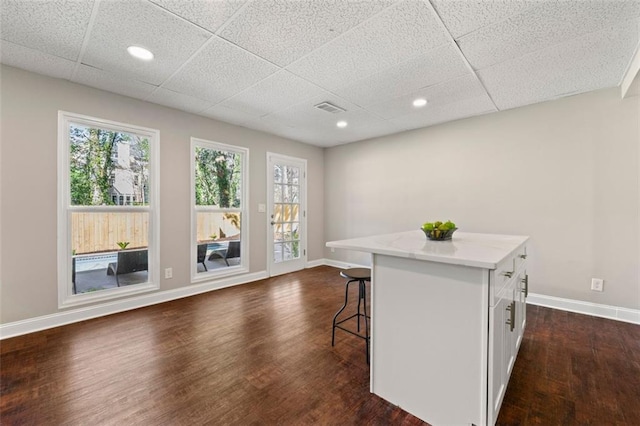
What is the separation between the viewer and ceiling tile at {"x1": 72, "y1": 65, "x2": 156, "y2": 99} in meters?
2.62

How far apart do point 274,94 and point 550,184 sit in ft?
11.3

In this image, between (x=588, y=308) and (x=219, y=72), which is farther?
(x=588, y=308)

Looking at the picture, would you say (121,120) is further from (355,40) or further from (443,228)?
(443,228)

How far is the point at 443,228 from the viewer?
2025 mm

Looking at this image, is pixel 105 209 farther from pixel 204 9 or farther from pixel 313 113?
pixel 313 113

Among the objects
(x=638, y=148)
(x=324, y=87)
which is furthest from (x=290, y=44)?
(x=638, y=148)

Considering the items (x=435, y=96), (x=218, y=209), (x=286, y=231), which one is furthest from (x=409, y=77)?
(x=286, y=231)

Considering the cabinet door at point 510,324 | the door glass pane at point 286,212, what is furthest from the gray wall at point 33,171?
the cabinet door at point 510,324

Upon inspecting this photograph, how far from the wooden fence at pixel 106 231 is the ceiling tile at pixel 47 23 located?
5.28 feet

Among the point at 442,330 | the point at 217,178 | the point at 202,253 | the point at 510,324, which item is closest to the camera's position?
the point at 442,330

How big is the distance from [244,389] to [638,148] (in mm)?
4288

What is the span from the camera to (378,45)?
2.14 m

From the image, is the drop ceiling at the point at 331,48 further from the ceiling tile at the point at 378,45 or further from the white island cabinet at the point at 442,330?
the white island cabinet at the point at 442,330

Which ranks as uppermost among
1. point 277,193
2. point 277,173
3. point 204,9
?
point 204,9
